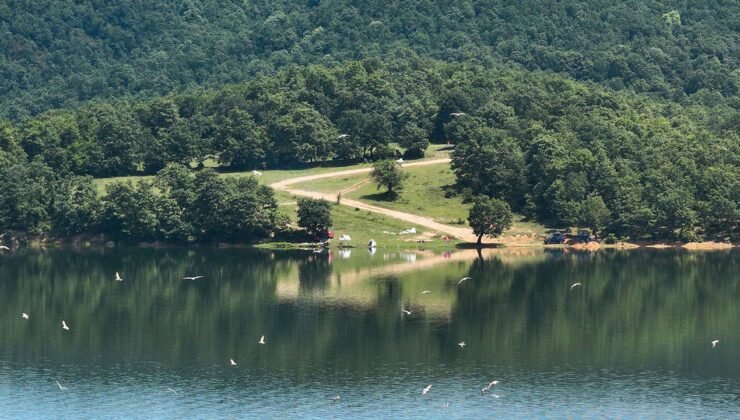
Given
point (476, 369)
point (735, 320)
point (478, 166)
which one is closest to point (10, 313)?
point (476, 369)

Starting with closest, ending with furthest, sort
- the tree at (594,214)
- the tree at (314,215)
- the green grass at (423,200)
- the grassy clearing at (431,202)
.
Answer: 1. the tree at (314,215)
2. the tree at (594,214)
3. the grassy clearing at (431,202)
4. the green grass at (423,200)

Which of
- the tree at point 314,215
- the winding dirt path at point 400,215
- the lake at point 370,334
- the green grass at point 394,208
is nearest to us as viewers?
the lake at point 370,334

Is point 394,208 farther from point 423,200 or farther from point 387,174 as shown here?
point 423,200

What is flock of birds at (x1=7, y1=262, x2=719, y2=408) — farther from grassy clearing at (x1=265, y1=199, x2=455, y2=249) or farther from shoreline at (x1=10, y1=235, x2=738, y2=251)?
grassy clearing at (x1=265, y1=199, x2=455, y2=249)

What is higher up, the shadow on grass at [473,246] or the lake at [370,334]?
the shadow on grass at [473,246]

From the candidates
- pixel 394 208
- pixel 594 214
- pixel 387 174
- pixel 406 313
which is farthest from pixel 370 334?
pixel 387 174

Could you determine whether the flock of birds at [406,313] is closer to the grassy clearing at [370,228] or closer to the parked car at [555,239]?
the grassy clearing at [370,228]

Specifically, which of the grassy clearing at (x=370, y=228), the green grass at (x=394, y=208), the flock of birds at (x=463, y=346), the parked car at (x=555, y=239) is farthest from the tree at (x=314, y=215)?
the flock of birds at (x=463, y=346)

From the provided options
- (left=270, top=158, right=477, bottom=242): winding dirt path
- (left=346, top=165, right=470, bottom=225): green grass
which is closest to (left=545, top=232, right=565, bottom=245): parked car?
(left=270, top=158, right=477, bottom=242): winding dirt path
